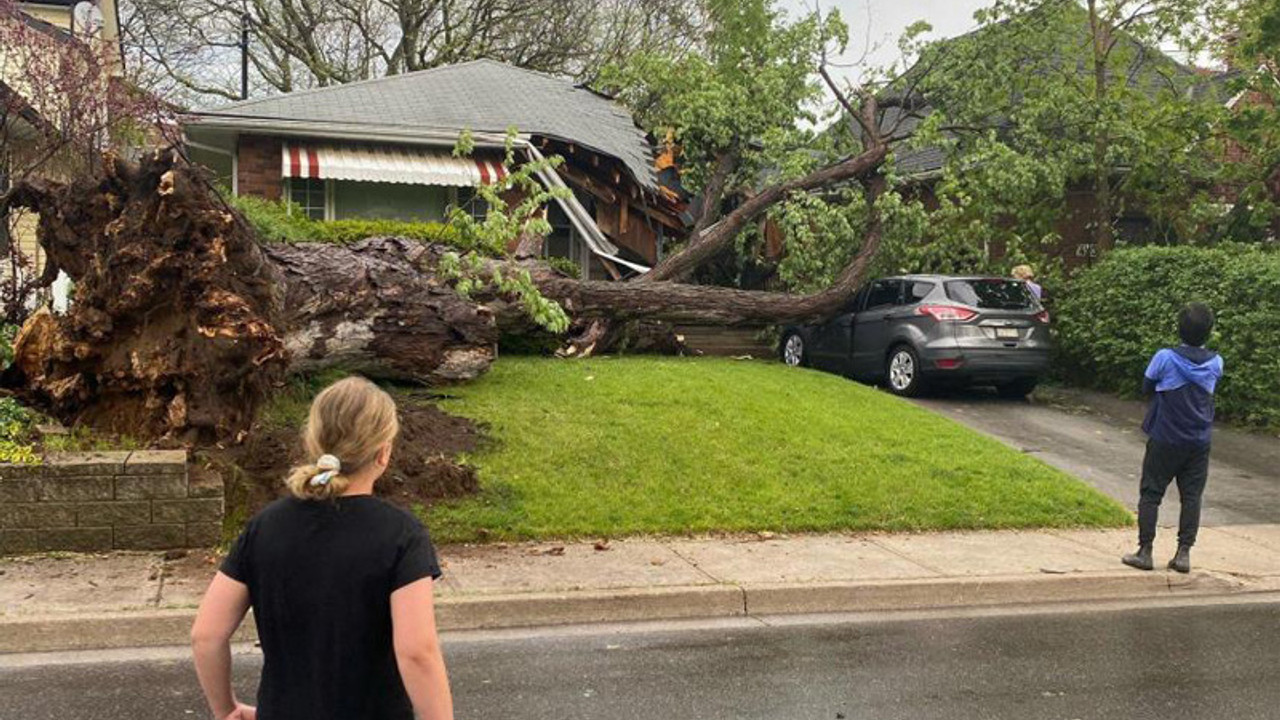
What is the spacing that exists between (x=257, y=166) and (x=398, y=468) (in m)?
10.7

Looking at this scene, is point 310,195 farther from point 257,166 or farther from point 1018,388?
point 1018,388

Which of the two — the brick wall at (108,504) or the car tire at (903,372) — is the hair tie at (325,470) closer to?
the brick wall at (108,504)

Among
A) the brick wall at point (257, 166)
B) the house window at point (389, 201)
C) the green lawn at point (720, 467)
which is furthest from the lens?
the house window at point (389, 201)

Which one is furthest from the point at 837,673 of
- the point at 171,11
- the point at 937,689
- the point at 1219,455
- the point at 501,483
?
the point at 171,11

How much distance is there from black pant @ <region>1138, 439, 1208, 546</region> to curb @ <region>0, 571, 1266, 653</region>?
337mm

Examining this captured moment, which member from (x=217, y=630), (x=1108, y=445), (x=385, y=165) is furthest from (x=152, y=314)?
(x=1108, y=445)

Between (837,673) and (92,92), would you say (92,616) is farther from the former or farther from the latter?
(92,92)

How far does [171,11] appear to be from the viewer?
29.3 m

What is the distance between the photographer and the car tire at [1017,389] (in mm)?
14484

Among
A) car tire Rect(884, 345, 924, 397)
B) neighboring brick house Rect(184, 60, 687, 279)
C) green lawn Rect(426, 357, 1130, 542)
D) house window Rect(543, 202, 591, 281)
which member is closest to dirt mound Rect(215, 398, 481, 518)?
green lawn Rect(426, 357, 1130, 542)

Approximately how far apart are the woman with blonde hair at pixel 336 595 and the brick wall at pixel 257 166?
1564 centimetres

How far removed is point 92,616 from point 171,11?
28089 mm

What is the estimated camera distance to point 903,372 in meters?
14.3

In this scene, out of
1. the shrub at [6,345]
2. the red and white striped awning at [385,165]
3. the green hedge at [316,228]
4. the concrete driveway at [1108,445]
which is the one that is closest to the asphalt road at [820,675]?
the concrete driveway at [1108,445]
